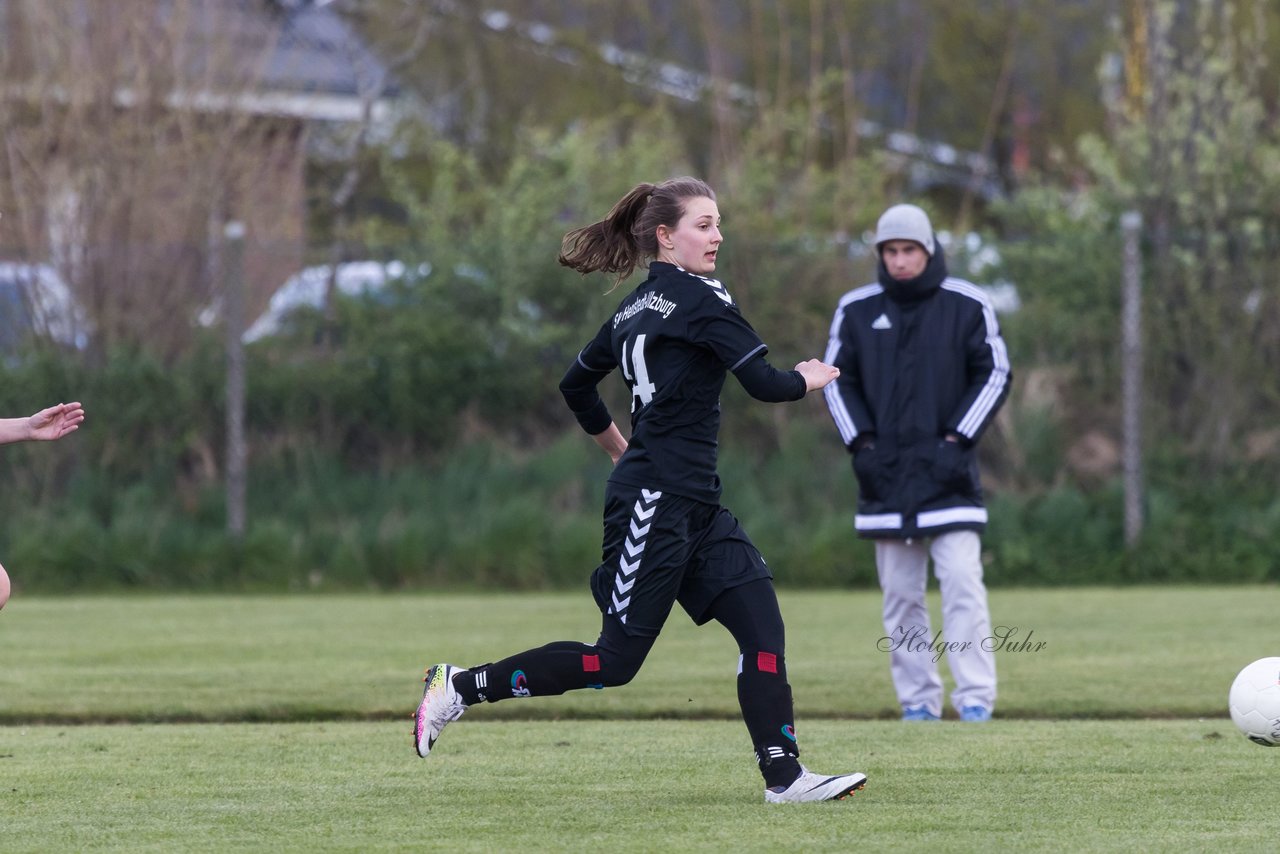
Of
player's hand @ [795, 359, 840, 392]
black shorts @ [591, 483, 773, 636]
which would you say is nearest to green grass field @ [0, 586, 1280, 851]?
black shorts @ [591, 483, 773, 636]

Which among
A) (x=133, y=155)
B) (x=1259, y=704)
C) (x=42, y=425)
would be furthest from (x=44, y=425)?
(x=133, y=155)

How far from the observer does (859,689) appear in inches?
337

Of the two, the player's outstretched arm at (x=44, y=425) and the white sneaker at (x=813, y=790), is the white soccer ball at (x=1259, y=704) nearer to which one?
the white sneaker at (x=813, y=790)

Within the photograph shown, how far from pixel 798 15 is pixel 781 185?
897 cm

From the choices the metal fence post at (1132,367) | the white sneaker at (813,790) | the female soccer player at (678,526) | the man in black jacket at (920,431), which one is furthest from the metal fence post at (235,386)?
the white sneaker at (813,790)

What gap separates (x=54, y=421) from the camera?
18.6ft

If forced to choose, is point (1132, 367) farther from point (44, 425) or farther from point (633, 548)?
point (44, 425)

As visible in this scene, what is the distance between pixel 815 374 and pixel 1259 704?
1.84 metres

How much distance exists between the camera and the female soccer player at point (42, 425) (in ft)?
18.2

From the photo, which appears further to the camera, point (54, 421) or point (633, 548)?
point (54, 421)

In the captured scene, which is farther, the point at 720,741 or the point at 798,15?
the point at 798,15

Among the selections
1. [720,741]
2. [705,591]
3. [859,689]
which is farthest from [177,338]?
[705,591]

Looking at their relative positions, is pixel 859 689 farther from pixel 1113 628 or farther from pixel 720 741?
pixel 1113 628

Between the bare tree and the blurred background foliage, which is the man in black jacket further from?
the bare tree
